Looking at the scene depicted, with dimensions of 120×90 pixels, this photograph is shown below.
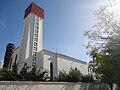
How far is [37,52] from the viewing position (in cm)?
2419

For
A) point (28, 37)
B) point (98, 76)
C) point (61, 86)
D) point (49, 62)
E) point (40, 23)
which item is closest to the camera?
point (61, 86)

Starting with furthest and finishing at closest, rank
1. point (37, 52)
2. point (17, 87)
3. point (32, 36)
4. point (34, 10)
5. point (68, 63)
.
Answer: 1. point (34, 10)
2. point (68, 63)
3. point (32, 36)
4. point (37, 52)
5. point (17, 87)

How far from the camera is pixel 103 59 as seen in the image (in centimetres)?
1602

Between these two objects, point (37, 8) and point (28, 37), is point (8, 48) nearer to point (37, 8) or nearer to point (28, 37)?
point (28, 37)

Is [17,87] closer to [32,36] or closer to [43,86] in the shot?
→ [43,86]

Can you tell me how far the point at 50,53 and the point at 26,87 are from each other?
13.5 m

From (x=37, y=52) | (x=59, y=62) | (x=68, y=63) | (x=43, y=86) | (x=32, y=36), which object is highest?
(x=32, y=36)

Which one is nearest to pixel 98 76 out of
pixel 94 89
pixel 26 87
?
pixel 94 89

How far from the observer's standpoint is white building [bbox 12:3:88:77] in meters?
22.6

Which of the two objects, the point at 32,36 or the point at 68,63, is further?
the point at 68,63

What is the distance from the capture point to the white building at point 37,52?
2262cm

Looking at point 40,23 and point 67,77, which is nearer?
point 67,77

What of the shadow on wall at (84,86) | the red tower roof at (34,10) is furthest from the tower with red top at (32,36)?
the shadow on wall at (84,86)

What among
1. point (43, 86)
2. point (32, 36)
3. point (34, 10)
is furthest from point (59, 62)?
point (43, 86)
